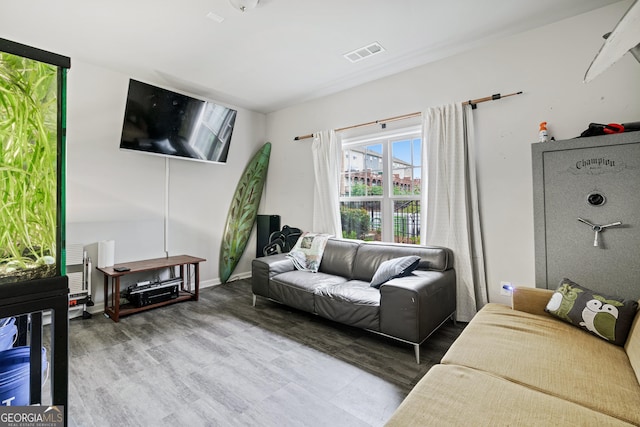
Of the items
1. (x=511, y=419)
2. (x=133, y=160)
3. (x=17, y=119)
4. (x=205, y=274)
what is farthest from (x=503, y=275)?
(x=133, y=160)

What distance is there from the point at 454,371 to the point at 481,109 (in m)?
2.51

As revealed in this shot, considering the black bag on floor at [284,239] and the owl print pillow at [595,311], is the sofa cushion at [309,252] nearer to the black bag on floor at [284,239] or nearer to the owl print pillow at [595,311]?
the black bag on floor at [284,239]

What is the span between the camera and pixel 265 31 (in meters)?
2.59

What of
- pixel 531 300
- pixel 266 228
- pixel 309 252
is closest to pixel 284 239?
pixel 266 228

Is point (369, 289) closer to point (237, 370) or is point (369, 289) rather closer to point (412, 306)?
point (412, 306)

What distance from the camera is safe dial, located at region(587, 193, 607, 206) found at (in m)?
2.00

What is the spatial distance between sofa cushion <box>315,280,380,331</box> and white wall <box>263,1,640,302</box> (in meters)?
1.26

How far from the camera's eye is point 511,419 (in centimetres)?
101

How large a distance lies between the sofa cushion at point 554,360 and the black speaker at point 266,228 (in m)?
3.22

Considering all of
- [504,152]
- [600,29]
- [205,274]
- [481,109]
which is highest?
[600,29]

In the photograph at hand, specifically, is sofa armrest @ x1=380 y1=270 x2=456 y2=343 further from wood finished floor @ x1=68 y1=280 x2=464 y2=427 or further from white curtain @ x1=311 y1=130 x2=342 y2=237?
white curtain @ x1=311 y1=130 x2=342 y2=237

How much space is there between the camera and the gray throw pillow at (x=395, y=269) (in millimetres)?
2568

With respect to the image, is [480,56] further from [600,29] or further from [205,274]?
[205,274]

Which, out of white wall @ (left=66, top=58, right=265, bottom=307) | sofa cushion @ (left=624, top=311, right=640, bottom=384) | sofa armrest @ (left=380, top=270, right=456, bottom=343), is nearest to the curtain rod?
white wall @ (left=66, top=58, right=265, bottom=307)
